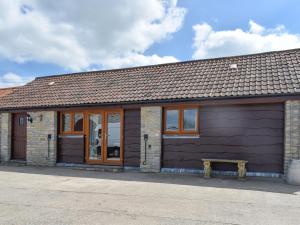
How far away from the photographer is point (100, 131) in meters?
11.8

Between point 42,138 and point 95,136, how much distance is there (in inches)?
95.5

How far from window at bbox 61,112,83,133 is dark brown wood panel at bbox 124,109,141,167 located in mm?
2083

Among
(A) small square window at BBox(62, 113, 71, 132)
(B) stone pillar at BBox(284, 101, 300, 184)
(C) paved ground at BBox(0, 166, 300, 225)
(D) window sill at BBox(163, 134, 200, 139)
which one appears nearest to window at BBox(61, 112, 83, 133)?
(A) small square window at BBox(62, 113, 71, 132)

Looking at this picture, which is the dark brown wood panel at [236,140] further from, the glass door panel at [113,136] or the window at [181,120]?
the glass door panel at [113,136]

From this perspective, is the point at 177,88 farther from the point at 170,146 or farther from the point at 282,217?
the point at 282,217

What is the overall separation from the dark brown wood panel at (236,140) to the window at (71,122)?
3.79m

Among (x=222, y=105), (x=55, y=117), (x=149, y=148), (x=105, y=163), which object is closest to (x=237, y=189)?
(x=222, y=105)

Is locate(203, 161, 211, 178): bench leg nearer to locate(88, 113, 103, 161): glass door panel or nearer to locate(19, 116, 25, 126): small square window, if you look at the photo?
locate(88, 113, 103, 161): glass door panel

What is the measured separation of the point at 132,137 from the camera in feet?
36.8

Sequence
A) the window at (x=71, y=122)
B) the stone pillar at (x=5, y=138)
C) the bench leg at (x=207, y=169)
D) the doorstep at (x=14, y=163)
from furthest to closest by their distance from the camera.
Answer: the stone pillar at (x=5, y=138) → the doorstep at (x=14, y=163) → the window at (x=71, y=122) → the bench leg at (x=207, y=169)

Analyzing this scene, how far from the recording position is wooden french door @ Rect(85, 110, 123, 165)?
37.9 ft

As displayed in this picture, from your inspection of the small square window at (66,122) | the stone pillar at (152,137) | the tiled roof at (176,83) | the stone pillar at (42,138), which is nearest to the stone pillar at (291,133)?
the tiled roof at (176,83)

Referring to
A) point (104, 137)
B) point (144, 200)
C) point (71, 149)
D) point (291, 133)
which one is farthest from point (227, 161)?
point (71, 149)

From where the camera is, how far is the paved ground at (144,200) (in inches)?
214
